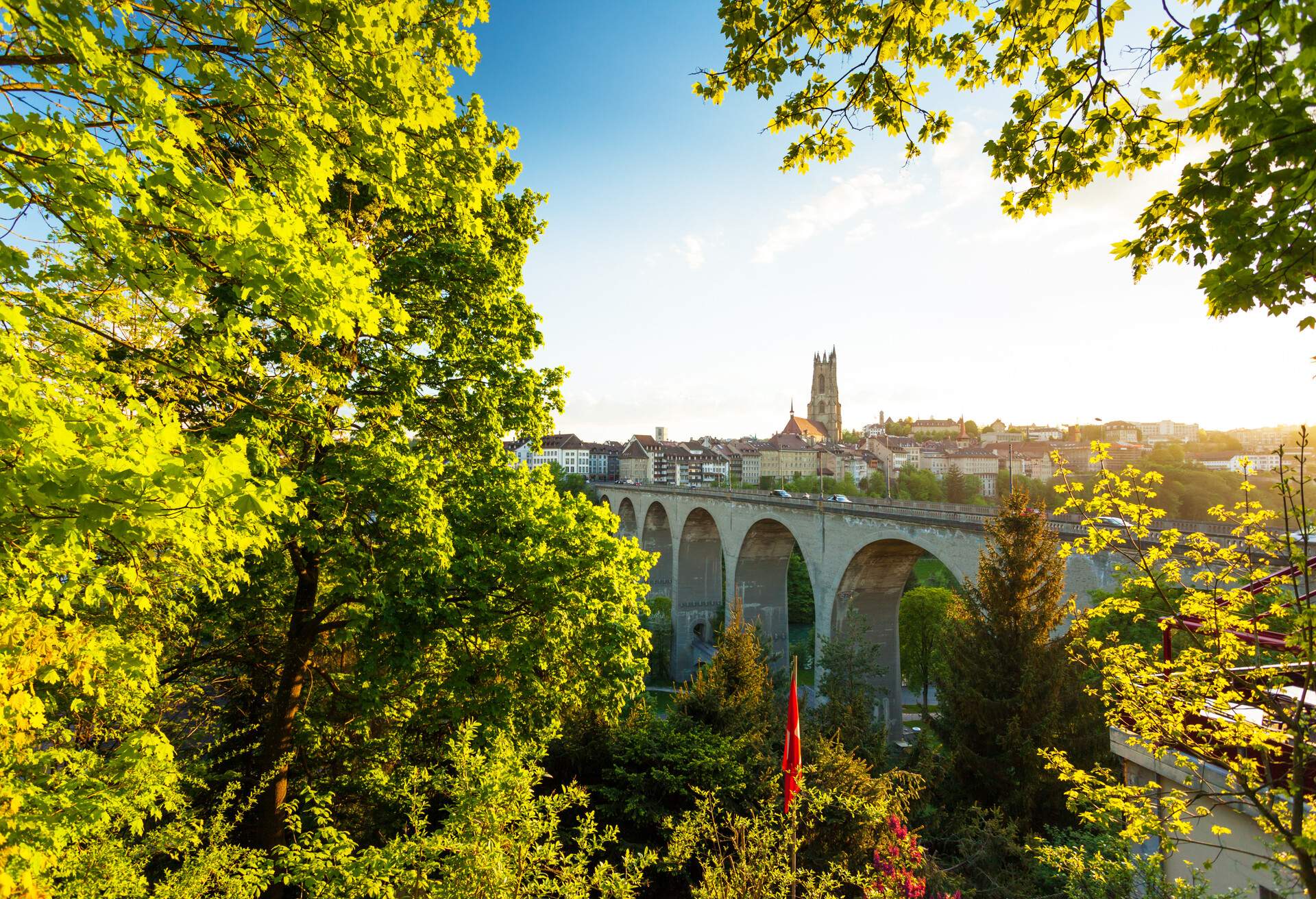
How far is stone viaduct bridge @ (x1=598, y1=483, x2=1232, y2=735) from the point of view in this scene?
21.2 m

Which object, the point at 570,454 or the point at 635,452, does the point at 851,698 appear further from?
the point at 570,454

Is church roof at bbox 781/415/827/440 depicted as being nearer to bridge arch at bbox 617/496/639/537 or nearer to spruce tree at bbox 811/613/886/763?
→ bridge arch at bbox 617/496/639/537

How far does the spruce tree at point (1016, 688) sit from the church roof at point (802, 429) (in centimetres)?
10662

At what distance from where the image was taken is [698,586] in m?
48.3

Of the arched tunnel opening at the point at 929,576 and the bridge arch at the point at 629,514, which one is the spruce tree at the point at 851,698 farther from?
the bridge arch at the point at 629,514

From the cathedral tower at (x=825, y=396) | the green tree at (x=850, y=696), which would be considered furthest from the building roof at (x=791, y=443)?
the green tree at (x=850, y=696)

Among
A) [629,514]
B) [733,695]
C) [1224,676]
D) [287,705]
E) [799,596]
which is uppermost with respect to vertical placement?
[1224,676]

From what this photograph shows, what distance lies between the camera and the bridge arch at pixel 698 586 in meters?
46.0

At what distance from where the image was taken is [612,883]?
466cm

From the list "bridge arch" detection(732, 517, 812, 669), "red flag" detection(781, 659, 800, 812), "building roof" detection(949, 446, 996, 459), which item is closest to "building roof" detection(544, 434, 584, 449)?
"building roof" detection(949, 446, 996, 459)

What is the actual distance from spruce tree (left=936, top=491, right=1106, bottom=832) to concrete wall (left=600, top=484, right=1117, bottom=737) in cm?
202


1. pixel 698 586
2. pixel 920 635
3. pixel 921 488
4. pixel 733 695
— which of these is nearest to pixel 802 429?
pixel 921 488

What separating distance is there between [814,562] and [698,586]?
68.0ft

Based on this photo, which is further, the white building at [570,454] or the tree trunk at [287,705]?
the white building at [570,454]
